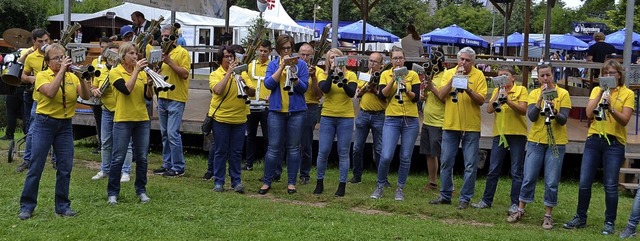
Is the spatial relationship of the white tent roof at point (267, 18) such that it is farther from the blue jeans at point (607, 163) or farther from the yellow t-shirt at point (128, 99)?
the blue jeans at point (607, 163)

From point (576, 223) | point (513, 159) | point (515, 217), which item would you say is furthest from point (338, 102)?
point (576, 223)

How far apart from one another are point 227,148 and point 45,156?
7.22ft

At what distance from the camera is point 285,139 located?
31.0 ft

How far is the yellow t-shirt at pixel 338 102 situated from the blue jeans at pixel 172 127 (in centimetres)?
185

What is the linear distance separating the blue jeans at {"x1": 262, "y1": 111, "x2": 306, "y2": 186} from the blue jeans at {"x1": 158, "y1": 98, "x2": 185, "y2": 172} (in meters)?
1.31

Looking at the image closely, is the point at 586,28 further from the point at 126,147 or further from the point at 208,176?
→ the point at 126,147

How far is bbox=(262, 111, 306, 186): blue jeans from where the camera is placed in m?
9.23

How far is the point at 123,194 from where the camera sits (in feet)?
28.6

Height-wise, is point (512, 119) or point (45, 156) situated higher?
point (512, 119)

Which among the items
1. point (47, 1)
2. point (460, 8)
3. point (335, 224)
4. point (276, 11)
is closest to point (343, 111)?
point (335, 224)

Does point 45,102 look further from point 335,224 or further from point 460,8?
point 460,8

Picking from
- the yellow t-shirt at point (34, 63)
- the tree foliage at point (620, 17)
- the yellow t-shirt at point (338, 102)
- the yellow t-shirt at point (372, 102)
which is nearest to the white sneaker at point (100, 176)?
the yellow t-shirt at point (34, 63)

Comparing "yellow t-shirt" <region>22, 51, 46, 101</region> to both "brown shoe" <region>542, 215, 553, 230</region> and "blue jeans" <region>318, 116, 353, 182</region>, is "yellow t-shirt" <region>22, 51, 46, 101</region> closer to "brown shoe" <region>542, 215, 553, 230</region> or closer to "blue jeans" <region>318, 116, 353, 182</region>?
"blue jeans" <region>318, 116, 353, 182</region>

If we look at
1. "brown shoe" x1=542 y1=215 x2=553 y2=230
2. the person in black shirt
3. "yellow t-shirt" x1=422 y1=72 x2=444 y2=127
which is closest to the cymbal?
"yellow t-shirt" x1=422 y1=72 x2=444 y2=127
